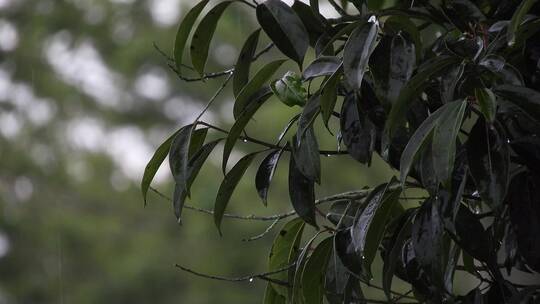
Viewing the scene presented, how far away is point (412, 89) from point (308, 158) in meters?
0.16

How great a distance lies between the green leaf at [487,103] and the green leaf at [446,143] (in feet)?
0.05

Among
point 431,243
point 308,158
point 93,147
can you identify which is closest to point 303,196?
point 308,158

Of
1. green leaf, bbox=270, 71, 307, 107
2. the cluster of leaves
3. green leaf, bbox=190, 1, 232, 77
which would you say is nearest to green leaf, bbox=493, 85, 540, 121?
the cluster of leaves

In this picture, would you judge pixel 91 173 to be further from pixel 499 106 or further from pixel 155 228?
pixel 499 106

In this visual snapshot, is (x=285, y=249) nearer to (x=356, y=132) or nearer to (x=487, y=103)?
(x=356, y=132)

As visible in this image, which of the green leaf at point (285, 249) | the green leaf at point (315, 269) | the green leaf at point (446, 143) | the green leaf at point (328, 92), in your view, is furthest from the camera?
the green leaf at point (285, 249)

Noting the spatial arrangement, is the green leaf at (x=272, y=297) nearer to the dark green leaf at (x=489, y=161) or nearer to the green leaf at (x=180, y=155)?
the green leaf at (x=180, y=155)

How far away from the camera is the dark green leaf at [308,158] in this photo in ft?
2.66

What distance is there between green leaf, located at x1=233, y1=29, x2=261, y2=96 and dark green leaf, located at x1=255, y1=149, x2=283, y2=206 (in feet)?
0.33

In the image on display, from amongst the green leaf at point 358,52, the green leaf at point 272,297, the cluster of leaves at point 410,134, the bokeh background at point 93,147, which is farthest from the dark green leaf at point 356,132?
the bokeh background at point 93,147

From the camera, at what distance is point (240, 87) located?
3.17 ft

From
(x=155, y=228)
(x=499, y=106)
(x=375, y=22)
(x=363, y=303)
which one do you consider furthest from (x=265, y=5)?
(x=155, y=228)

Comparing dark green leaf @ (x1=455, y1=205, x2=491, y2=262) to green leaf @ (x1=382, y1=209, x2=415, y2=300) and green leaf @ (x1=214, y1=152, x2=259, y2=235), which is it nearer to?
green leaf @ (x1=382, y1=209, x2=415, y2=300)

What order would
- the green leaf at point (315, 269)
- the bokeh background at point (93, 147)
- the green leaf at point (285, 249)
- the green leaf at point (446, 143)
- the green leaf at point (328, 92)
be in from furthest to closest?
1. the bokeh background at point (93, 147)
2. the green leaf at point (285, 249)
3. the green leaf at point (315, 269)
4. the green leaf at point (328, 92)
5. the green leaf at point (446, 143)
